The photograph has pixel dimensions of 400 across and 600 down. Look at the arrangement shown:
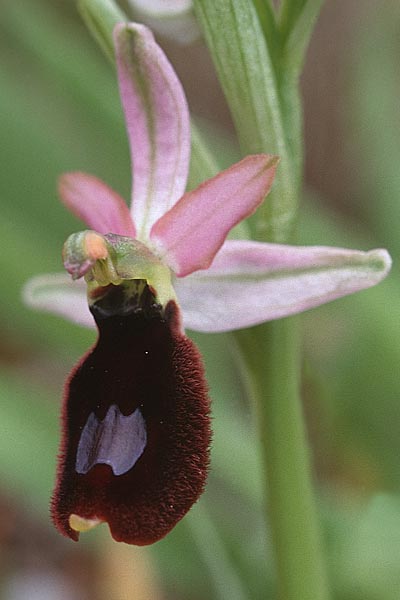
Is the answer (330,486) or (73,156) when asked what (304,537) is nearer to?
(330,486)

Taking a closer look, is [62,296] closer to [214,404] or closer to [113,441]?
[113,441]

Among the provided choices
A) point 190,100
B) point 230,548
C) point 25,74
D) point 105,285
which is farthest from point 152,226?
point 190,100

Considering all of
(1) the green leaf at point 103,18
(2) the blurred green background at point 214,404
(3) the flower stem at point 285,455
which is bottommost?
(2) the blurred green background at point 214,404

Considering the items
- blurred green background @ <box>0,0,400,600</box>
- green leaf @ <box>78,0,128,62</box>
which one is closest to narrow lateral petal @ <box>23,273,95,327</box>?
green leaf @ <box>78,0,128,62</box>

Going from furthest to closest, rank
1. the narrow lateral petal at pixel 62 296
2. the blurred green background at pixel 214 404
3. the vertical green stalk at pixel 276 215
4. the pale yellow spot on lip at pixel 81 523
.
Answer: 1. the blurred green background at pixel 214 404
2. the narrow lateral petal at pixel 62 296
3. the vertical green stalk at pixel 276 215
4. the pale yellow spot on lip at pixel 81 523

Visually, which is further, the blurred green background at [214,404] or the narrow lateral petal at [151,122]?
the blurred green background at [214,404]

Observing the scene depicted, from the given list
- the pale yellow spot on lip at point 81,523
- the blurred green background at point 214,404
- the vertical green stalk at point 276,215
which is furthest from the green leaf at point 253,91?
the blurred green background at point 214,404

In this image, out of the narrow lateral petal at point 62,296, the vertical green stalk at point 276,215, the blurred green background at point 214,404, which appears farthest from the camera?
the blurred green background at point 214,404

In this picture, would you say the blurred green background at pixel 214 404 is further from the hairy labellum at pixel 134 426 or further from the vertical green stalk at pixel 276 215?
the hairy labellum at pixel 134 426
